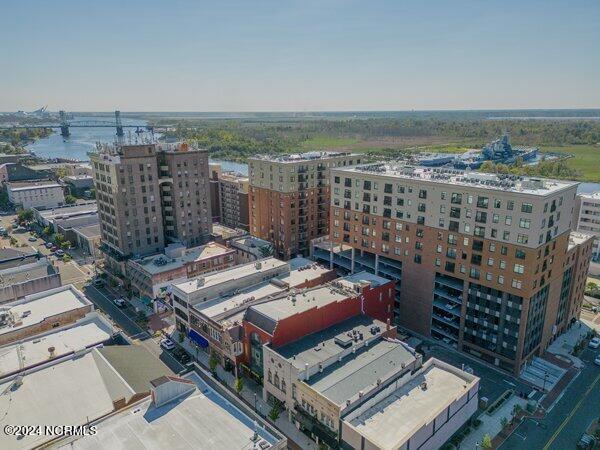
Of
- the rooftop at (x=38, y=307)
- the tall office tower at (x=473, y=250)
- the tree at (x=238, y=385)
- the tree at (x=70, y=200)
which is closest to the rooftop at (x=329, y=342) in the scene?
the tree at (x=238, y=385)

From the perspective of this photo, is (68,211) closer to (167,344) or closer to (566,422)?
(167,344)

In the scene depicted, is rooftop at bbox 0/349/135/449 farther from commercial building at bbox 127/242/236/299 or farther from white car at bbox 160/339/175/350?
commercial building at bbox 127/242/236/299

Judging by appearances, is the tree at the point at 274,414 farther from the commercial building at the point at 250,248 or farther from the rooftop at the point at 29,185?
the rooftop at the point at 29,185

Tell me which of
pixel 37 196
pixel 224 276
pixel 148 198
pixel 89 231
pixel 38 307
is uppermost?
pixel 148 198

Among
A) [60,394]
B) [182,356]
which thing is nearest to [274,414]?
[182,356]

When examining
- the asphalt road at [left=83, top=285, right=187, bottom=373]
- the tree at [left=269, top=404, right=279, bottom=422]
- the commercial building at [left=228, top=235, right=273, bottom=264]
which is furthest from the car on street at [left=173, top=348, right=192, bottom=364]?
the commercial building at [left=228, top=235, right=273, bottom=264]

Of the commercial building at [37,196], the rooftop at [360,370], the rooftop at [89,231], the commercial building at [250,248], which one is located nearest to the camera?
the rooftop at [360,370]

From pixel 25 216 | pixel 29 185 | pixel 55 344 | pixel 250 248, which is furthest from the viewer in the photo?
pixel 29 185
